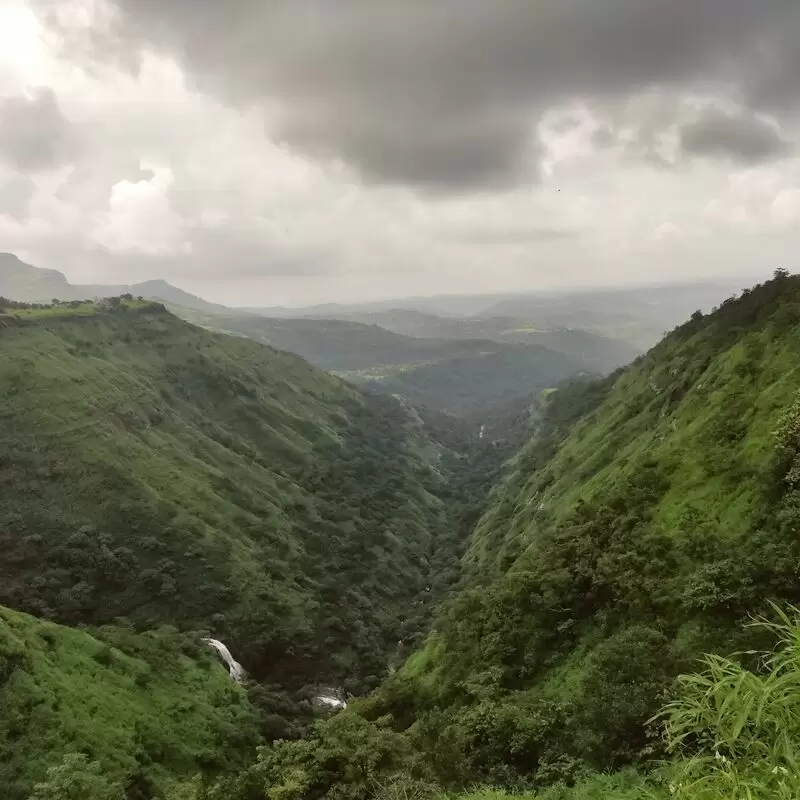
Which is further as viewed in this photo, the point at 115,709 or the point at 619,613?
the point at 115,709

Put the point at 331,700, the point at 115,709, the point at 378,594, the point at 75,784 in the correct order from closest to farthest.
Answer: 1. the point at 75,784
2. the point at 115,709
3. the point at 331,700
4. the point at 378,594

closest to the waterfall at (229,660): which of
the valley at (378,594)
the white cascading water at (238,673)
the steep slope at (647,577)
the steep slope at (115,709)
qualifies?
the white cascading water at (238,673)

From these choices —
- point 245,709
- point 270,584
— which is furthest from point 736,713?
point 270,584

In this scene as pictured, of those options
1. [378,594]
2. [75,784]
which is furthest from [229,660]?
[75,784]

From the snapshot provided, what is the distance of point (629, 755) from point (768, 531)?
21.4 meters

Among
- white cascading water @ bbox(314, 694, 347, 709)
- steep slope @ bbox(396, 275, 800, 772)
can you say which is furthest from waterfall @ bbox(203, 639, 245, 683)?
steep slope @ bbox(396, 275, 800, 772)

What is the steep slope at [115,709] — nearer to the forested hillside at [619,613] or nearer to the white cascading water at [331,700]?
the white cascading water at [331,700]

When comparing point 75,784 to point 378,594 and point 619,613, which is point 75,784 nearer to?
point 619,613

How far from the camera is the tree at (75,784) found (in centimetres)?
5838

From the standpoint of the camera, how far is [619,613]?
52125mm

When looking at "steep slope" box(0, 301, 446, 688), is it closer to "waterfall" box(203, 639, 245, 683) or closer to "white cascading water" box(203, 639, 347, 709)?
"waterfall" box(203, 639, 245, 683)

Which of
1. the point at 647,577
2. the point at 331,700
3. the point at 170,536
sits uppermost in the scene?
the point at 647,577

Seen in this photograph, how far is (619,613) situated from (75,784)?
5838cm

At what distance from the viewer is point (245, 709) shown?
95250 millimetres
